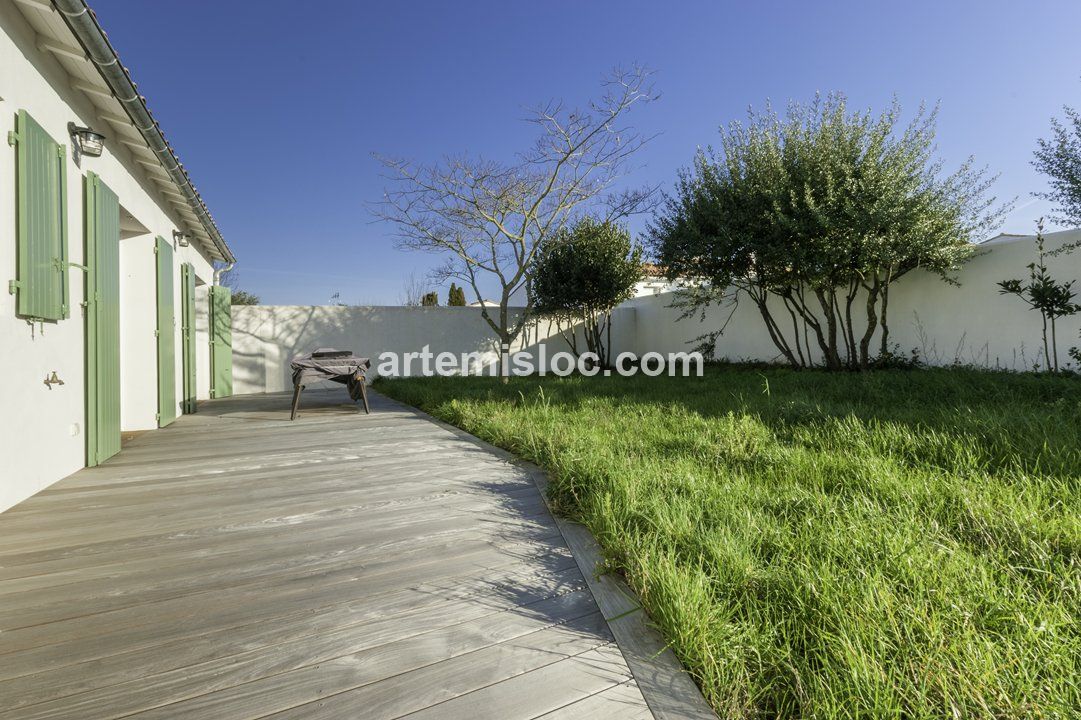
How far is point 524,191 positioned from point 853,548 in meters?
7.75

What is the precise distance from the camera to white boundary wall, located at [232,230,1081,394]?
581cm

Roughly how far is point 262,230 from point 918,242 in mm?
13985

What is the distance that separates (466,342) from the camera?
433 inches

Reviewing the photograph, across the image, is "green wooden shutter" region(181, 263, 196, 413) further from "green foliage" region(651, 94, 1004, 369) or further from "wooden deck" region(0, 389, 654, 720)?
"green foliage" region(651, 94, 1004, 369)

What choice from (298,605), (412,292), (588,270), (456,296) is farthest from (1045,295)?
(412,292)

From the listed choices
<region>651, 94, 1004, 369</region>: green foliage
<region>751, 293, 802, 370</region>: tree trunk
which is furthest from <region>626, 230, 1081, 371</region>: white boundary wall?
<region>751, 293, 802, 370</region>: tree trunk

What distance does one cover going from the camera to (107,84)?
3.05 m

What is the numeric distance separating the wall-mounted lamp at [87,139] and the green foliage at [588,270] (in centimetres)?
722

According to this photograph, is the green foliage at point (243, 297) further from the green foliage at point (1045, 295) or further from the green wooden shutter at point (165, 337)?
the green foliage at point (1045, 295)

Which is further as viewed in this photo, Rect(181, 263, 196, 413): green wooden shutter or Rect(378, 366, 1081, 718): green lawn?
Rect(181, 263, 196, 413): green wooden shutter

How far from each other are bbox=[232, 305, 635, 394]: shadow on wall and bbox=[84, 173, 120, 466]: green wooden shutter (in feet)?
20.4

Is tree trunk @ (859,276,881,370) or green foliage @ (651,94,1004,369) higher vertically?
green foliage @ (651,94,1004,369)

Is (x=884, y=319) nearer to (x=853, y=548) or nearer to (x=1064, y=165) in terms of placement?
(x=1064, y=165)

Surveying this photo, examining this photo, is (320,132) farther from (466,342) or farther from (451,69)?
(466,342)
